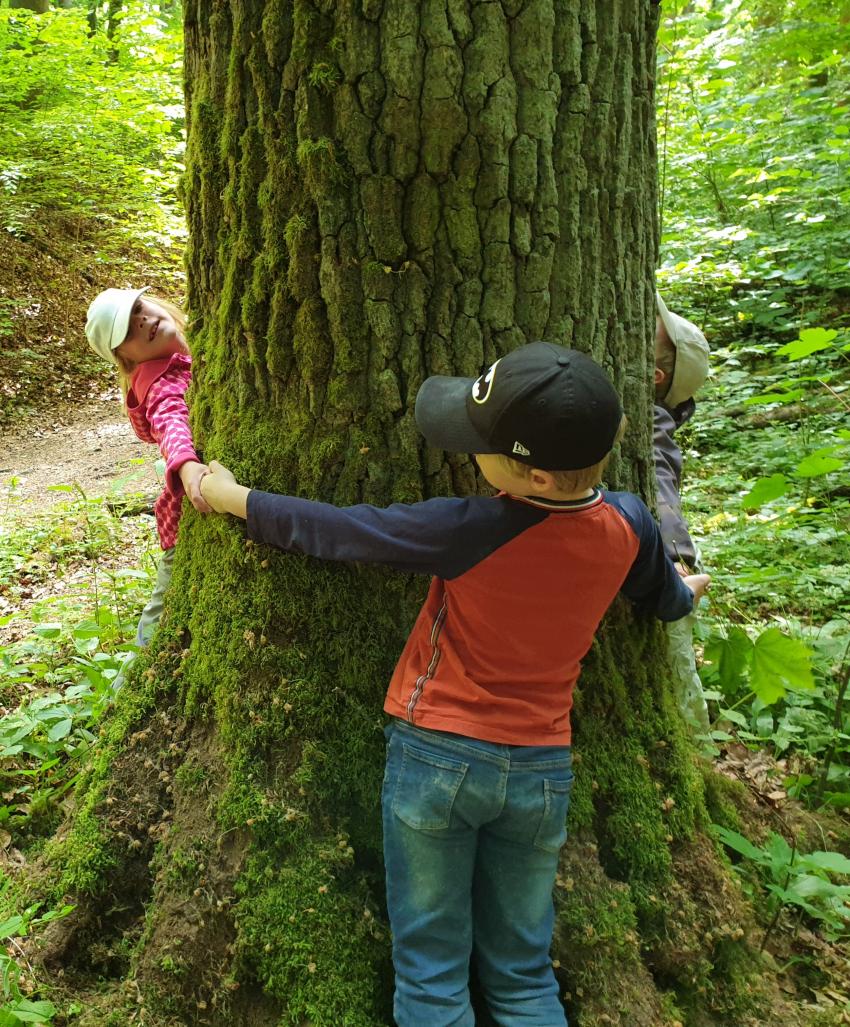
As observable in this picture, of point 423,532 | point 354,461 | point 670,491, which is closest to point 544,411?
point 423,532

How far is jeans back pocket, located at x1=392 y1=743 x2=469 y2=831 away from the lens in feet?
6.38

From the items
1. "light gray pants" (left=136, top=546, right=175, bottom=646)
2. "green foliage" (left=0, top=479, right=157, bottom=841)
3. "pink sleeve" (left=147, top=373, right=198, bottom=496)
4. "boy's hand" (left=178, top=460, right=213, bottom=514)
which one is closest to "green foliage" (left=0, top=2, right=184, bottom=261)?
"green foliage" (left=0, top=479, right=157, bottom=841)

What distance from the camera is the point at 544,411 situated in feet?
5.72

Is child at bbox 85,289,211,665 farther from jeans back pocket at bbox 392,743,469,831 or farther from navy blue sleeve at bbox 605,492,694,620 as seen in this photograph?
navy blue sleeve at bbox 605,492,694,620

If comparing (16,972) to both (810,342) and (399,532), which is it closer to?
(399,532)

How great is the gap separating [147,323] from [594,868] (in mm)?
2683

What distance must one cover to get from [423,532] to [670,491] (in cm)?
162

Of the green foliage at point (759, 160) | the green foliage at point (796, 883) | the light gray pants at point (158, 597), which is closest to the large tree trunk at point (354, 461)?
the green foliage at point (796, 883)

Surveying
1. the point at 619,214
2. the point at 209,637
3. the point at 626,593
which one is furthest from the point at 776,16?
the point at 209,637

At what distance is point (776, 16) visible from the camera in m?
9.73

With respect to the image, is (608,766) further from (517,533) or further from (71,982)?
(71,982)

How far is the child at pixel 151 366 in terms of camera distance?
118 inches

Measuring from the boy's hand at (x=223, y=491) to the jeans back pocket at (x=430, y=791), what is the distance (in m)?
0.85

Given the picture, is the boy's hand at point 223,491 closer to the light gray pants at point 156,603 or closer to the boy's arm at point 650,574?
the light gray pants at point 156,603
